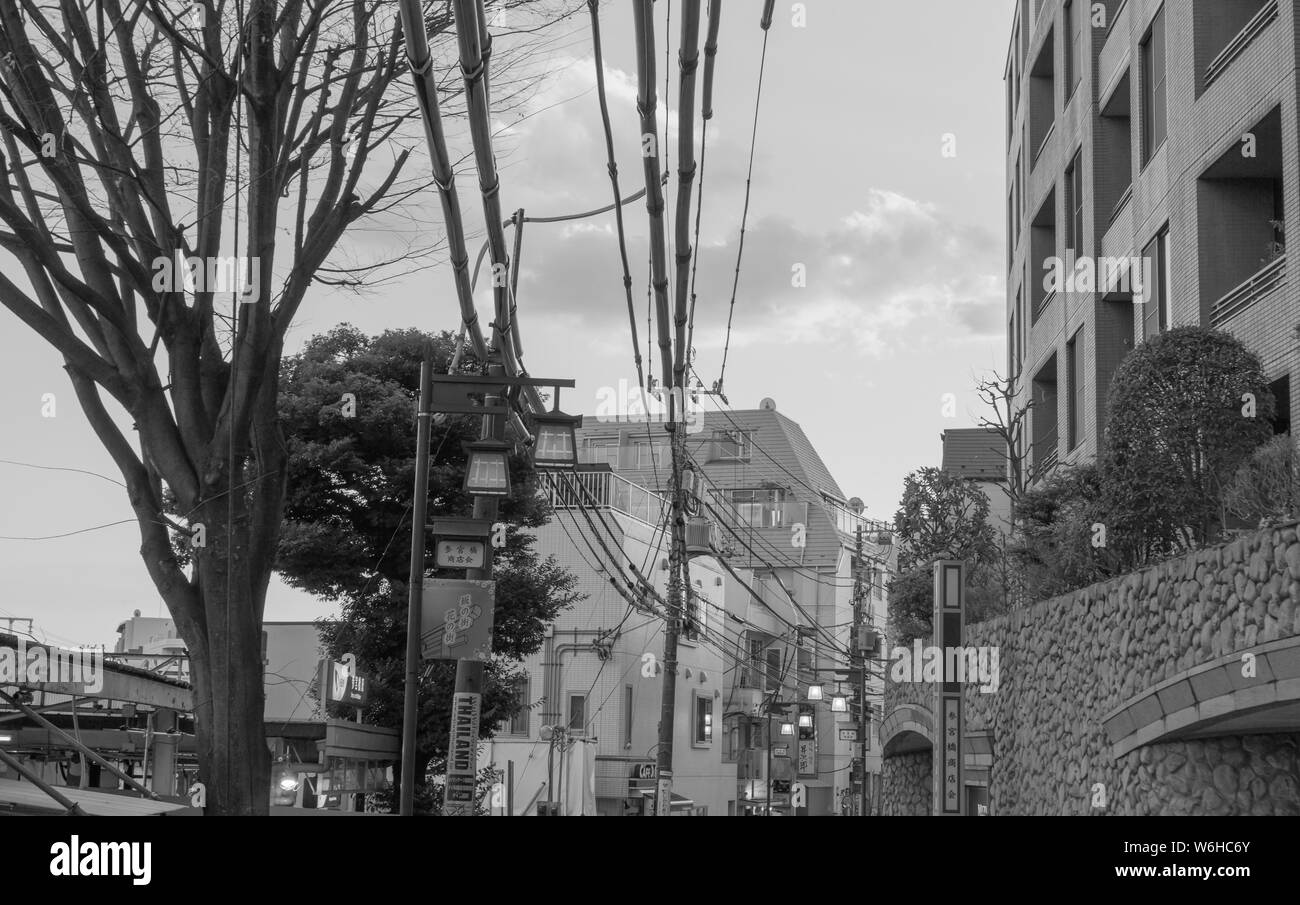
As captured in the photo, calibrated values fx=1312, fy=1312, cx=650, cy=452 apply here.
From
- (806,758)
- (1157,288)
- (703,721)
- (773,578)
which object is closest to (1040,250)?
(1157,288)

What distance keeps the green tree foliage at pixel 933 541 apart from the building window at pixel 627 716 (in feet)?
50.4

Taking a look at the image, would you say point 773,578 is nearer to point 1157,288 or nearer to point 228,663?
point 1157,288

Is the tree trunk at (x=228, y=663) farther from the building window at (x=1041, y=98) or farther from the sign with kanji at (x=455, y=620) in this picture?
the building window at (x=1041, y=98)

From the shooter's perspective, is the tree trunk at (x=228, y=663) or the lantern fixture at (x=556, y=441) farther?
the lantern fixture at (x=556, y=441)

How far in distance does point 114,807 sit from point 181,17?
5561 millimetres

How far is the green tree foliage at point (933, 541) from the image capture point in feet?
88.2

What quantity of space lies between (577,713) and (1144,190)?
24138mm

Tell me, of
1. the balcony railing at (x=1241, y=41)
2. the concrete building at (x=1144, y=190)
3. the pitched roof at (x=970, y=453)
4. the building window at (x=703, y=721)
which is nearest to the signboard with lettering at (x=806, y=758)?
the building window at (x=703, y=721)

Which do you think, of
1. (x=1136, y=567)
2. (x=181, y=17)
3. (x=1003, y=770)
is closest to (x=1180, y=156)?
(x=1136, y=567)

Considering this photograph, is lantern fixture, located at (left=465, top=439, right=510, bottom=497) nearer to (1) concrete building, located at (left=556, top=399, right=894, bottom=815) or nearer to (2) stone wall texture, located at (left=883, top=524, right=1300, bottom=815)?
(2) stone wall texture, located at (left=883, top=524, right=1300, bottom=815)

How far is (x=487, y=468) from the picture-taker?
15469mm

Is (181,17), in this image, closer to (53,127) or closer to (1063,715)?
(53,127)

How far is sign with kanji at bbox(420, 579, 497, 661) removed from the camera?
1554cm

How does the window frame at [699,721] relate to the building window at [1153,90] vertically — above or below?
below
